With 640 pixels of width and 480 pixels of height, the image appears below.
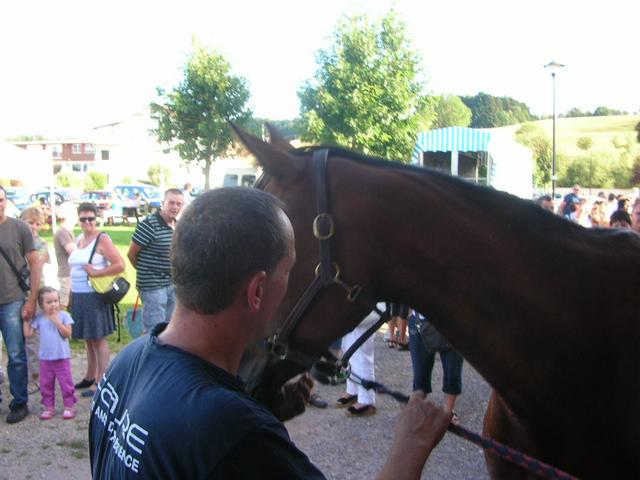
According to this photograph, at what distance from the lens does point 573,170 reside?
4594cm

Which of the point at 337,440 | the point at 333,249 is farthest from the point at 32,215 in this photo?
the point at 333,249

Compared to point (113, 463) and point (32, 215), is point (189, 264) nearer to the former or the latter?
point (113, 463)

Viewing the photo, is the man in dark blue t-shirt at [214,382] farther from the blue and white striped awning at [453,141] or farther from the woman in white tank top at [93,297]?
the blue and white striped awning at [453,141]

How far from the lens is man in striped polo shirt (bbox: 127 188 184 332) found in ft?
20.9

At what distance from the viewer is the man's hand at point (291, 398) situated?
6.49 feet

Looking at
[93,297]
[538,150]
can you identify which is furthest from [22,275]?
[538,150]

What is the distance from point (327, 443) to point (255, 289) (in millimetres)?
4449

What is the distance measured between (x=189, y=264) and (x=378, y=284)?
0.89m

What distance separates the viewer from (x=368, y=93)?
18.9 metres

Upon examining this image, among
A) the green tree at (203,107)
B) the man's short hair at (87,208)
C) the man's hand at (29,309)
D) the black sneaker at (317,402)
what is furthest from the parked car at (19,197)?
the black sneaker at (317,402)

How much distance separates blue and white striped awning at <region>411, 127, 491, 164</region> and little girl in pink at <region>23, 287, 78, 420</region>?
12988mm

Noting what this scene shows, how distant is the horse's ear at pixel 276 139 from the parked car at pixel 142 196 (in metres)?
28.0

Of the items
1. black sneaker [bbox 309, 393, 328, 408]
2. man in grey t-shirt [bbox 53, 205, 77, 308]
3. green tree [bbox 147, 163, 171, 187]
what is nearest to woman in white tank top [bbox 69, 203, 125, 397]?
man in grey t-shirt [bbox 53, 205, 77, 308]

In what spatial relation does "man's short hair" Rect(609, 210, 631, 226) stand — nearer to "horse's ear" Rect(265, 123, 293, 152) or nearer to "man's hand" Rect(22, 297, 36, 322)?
"horse's ear" Rect(265, 123, 293, 152)
